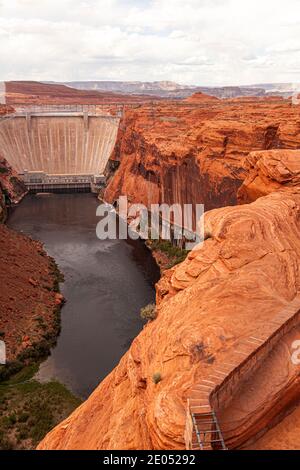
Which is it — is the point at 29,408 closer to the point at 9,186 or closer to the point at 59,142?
the point at 9,186

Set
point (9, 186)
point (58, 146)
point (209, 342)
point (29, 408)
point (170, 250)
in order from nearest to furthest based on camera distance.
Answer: point (209, 342) → point (29, 408) → point (170, 250) → point (9, 186) → point (58, 146)

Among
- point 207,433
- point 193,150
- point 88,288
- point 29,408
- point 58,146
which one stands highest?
point 193,150

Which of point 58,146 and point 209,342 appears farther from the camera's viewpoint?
point 58,146

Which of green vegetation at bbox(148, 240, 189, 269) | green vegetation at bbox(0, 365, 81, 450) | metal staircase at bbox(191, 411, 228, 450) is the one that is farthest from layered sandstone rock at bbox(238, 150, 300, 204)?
green vegetation at bbox(148, 240, 189, 269)

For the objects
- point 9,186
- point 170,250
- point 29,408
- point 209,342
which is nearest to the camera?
point 209,342

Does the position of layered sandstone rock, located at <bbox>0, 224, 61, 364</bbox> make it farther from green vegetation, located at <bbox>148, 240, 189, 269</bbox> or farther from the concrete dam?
the concrete dam

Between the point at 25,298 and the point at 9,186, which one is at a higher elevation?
the point at 9,186

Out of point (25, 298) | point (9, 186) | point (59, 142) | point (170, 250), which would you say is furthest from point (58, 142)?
point (25, 298)
